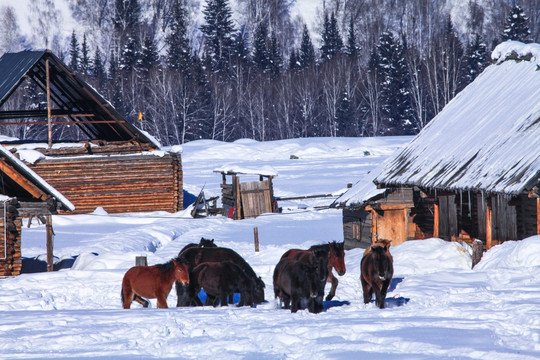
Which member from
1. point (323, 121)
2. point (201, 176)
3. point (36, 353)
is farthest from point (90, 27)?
point (36, 353)

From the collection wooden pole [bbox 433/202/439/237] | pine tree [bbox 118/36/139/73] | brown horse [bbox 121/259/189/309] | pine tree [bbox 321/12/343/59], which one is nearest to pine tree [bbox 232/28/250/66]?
pine tree [bbox 321/12/343/59]

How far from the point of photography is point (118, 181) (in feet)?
107

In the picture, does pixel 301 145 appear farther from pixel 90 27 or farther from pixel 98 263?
pixel 90 27

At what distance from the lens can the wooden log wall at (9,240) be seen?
1775 cm

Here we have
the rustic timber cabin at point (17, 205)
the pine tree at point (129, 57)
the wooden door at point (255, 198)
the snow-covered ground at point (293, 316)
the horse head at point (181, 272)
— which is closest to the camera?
the snow-covered ground at point (293, 316)

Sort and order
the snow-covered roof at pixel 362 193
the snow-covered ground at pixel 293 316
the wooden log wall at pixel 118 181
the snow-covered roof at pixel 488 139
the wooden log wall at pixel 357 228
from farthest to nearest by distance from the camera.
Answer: the wooden log wall at pixel 118 181, the wooden log wall at pixel 357 228, the snow-covered roof at pixel 362 193, the snow-covered roof at pixel 488 139, the snow-covered ground at pixel 293 316

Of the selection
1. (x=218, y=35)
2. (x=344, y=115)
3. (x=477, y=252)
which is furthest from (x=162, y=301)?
(x=218, y=35)

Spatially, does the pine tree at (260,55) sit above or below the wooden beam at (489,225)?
above

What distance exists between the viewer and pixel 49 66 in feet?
97.5

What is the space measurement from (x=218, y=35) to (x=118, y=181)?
6218cm

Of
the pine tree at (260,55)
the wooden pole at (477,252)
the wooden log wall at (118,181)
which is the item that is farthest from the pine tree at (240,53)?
the wooden pole at (477,252)

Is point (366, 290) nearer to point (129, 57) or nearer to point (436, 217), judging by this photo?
point (436, 217)

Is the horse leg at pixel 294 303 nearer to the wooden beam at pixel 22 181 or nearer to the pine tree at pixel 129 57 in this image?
the wooden beam at pixel 22 181

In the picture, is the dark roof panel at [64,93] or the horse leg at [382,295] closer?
the horse leg at [382,295]
